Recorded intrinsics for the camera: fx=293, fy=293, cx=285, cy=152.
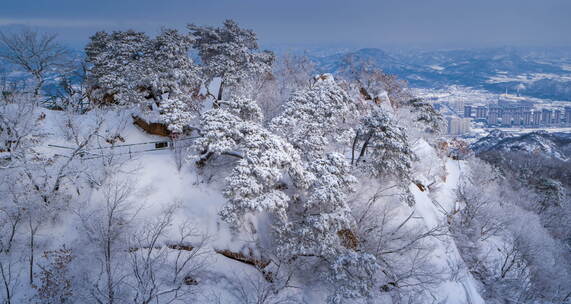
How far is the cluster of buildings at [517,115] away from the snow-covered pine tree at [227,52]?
16037 centimetres

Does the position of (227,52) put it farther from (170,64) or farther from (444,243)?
(444,243)

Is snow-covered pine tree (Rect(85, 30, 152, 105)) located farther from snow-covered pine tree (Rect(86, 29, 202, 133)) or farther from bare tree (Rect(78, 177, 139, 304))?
bare tree (Rect(78, 177, 139, 304))

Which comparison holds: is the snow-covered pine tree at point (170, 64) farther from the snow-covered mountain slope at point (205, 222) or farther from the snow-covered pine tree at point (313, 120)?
the snow-covered pine tree at point (313, 120)

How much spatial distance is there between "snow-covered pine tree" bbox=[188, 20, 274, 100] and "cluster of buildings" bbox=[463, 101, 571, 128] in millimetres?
160367

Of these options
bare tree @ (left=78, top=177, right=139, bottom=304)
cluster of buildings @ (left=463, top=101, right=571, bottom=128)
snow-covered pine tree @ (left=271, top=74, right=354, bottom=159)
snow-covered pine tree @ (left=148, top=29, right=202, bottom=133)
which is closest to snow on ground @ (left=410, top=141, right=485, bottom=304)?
snow-covered pine tree @ (left=271, top=74, right=354, bottom=159)

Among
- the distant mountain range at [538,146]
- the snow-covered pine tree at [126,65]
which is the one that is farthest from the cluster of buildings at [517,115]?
the snow-covered pine tree at [126,65]

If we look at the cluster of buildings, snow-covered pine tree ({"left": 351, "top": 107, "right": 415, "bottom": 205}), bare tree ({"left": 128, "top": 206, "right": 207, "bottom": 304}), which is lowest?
the cluster of buildings

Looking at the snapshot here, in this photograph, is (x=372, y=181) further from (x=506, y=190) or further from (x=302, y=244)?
(x=506, y=190)

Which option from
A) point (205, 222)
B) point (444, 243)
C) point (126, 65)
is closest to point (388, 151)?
point (444, 243)

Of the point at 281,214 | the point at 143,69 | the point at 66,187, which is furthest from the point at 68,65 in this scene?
the point at 281,214

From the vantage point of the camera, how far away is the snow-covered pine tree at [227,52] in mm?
25594

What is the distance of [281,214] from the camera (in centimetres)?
1467

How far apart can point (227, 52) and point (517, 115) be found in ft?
582

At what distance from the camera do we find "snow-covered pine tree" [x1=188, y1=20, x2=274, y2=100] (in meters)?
25.6
